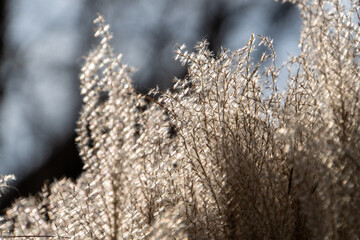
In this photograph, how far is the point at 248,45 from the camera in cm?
126

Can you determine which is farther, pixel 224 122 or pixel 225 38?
pixel 225 38

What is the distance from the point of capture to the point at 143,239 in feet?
3.36

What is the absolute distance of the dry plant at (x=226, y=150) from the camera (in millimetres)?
933

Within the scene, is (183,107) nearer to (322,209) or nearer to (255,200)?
(255,200)

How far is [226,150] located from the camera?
1130mm

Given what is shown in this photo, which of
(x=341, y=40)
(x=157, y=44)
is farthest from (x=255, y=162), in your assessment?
(x=157, y=44)

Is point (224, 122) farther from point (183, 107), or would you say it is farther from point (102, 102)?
point (102, 102)

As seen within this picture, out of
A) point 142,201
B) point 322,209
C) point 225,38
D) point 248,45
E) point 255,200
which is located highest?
point 225,38

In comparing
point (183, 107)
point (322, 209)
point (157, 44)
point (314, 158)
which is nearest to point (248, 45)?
point (183, 107)

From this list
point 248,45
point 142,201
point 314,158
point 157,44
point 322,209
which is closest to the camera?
point 322,209

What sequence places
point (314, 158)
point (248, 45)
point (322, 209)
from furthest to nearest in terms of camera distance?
1. point (248, 45)
2. point (314, 158)
3. point (322, 209)

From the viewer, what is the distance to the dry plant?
93 centimetres

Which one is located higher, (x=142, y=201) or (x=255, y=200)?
(x=142, y=201)

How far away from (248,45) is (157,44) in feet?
15.5
